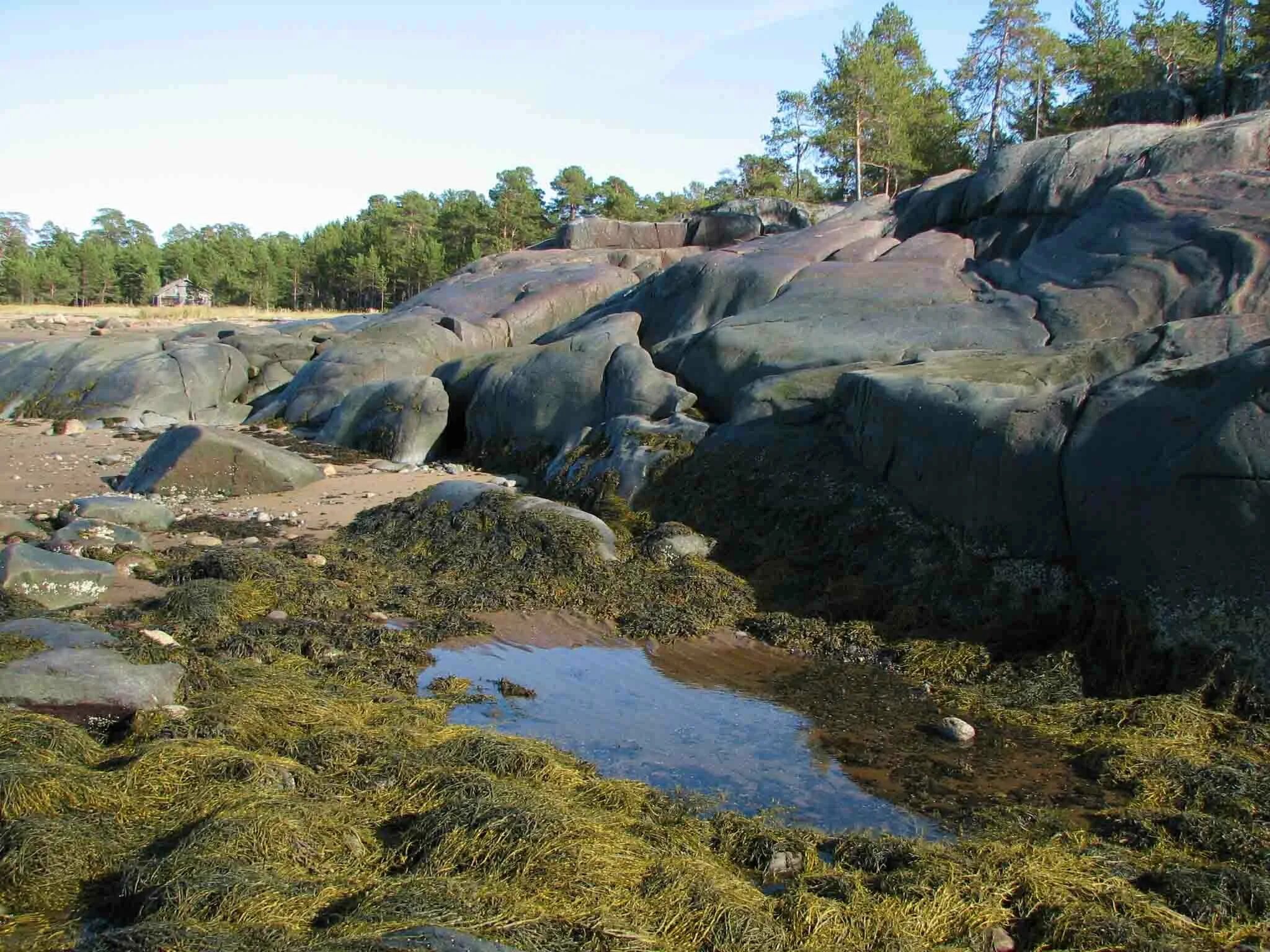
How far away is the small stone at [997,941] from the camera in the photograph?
4.45m

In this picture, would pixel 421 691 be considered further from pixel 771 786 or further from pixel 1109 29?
pixel 1109 29

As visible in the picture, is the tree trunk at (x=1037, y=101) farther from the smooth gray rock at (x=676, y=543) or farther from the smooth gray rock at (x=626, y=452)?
the smooth gray rock at (x=676, y=543)

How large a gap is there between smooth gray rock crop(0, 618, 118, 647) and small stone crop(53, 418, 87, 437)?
468 inches

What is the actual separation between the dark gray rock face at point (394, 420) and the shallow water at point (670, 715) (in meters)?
7.72

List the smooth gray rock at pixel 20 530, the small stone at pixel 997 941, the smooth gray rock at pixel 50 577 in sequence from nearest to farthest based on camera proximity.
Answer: the small stone at pixel 997 941 < the smooth gray rock at pixel 50 577 < the smooth gray rock at pixel 20 530

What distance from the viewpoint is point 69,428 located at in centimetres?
1823

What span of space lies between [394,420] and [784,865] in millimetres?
12939

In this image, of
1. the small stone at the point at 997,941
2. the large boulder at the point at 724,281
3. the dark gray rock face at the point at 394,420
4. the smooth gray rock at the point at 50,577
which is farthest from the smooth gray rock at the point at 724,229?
the small stone at the point at 997,941

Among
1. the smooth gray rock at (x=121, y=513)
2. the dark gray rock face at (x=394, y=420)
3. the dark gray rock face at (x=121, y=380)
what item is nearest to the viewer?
the smooth gray rock at (x=121, y=513)

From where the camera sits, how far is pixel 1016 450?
8.82 meters

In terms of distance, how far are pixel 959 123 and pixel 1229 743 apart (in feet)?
123

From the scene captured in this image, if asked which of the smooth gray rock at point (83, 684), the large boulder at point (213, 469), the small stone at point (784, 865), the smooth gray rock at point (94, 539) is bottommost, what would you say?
the small stone at point (784, 865)

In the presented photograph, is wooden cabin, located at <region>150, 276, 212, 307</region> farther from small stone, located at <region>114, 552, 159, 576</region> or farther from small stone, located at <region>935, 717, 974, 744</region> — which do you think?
small stone, located at <region>935, 717, 974, 744</region>

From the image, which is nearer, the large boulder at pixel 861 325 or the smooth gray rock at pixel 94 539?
the smooth gray rock at pixel 94 539
